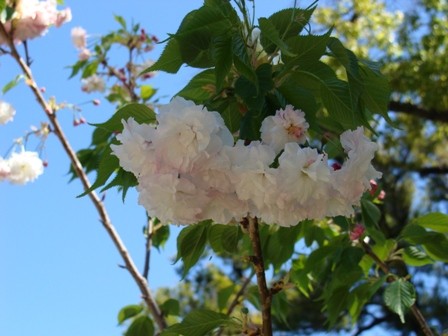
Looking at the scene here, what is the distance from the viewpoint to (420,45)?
7.05 m

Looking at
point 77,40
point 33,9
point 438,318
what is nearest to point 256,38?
point 33,9

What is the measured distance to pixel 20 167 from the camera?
2156mm

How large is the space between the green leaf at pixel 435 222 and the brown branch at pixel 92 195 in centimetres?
66

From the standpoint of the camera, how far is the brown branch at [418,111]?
270 inches

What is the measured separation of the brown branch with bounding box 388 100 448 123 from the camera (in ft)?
22.5

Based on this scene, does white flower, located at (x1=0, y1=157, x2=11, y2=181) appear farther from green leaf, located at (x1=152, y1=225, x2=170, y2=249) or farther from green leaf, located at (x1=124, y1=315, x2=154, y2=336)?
green leaf, located at (x1=124, y1=315, x2=154, y2=336)

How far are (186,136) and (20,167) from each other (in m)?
1.49

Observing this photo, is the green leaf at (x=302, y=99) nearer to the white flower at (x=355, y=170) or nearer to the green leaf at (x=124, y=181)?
the white flower at (x=355, y=170)

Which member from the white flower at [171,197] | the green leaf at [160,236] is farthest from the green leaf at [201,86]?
the green leaf at [160,236]

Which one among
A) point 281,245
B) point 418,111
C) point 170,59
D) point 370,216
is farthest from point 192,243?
point 418,111

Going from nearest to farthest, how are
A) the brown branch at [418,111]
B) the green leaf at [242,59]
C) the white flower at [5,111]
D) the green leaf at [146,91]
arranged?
1. the green leaf at [242,59]
2. the white flower at [5,111]
3. the green leaf at [146,91]
4. the brown branch at [418,111]

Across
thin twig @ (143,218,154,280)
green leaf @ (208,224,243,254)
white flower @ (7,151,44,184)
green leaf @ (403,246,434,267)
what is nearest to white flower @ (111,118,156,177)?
green leaf @ (208,224,243,254)

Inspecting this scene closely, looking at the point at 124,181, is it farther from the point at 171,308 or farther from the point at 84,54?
the point at 84,54

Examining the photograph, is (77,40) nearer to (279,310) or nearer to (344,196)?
(279,310)
